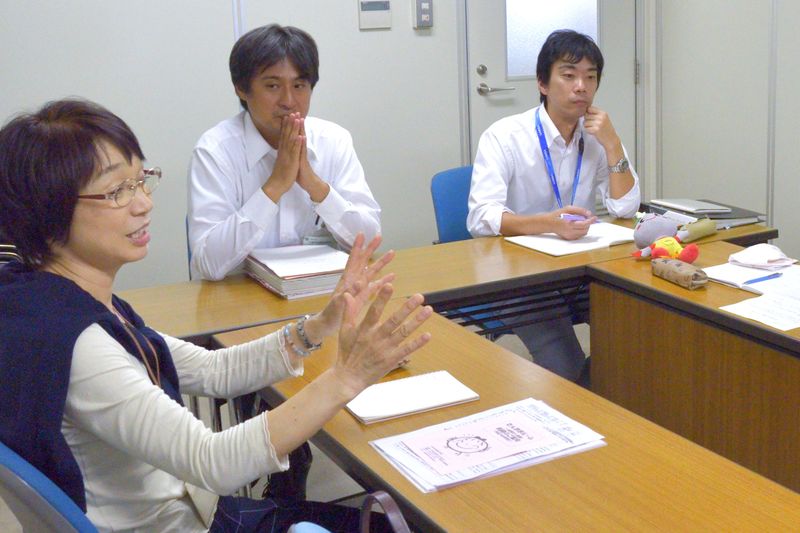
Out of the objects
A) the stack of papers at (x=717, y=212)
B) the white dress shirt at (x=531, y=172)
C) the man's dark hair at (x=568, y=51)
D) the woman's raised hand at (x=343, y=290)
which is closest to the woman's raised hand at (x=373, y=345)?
the woman's raised hand at (x=343, y=290)

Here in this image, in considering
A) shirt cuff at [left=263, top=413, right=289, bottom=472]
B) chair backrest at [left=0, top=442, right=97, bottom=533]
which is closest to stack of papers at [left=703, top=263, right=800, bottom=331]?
shirt cuff at [left=263, top=413, right=289, bottom=472]

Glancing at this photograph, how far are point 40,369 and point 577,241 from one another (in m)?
1.80

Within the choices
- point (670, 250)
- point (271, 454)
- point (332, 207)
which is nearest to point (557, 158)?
point (670, 250)

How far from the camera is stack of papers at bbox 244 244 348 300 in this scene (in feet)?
7.22

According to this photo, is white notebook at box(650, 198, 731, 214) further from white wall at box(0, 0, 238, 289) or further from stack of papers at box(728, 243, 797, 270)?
white wall at box(0, 0, 238, 289)

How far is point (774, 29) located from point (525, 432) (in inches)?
139

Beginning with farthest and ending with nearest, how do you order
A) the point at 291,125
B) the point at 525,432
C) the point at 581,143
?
the point at 581,143 < the point at 291,125 < the point at 525,432

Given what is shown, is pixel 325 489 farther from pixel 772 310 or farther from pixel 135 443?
pixel 135 443

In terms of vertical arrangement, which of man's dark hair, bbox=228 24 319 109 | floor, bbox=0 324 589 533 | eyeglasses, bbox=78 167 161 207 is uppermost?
man's dark hair, bbox=228 24 319 109

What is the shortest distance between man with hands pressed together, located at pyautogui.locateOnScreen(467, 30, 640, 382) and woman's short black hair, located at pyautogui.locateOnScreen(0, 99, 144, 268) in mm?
1674

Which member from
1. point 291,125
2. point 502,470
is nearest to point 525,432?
point 502,470

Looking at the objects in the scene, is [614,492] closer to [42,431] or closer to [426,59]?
[42,431]

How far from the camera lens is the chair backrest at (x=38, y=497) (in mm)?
1076

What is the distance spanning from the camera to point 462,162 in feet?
14.7
